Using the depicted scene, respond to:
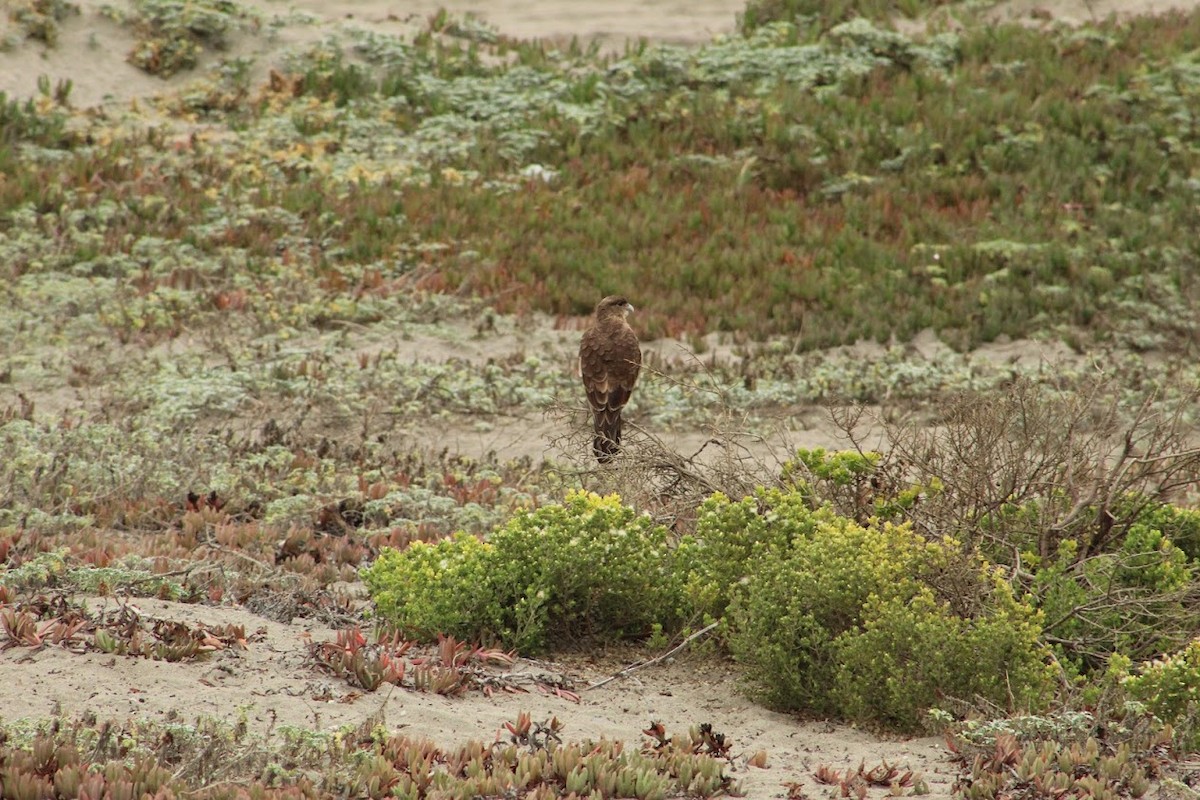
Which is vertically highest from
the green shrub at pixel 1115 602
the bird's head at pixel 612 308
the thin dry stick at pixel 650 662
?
the bird's head at pixel 612 308

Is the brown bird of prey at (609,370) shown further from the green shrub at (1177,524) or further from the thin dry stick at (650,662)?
the green shrub at (1177,524)

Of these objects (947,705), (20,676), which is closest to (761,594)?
(947,705)

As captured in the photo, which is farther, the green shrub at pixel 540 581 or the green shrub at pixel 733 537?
the green shrub at pixel 733 537

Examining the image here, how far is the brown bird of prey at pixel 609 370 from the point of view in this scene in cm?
916

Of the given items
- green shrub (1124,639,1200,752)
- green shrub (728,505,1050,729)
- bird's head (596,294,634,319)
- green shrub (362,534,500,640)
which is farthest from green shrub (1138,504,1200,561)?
bird's head (596,294,634,319)

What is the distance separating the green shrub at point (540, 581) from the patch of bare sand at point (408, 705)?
34 centimetres

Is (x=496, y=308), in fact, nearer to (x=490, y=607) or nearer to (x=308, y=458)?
(x=308, y=458)

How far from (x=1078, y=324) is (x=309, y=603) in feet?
34.8

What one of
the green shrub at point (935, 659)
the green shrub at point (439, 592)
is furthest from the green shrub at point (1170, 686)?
the green shrub at point (439, 592)

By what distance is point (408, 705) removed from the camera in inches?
217

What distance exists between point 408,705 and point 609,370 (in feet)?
13.9

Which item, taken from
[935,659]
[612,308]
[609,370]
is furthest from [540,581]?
[612,308]

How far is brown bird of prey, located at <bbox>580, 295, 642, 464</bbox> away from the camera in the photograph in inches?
360

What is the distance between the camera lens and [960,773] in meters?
5.00
